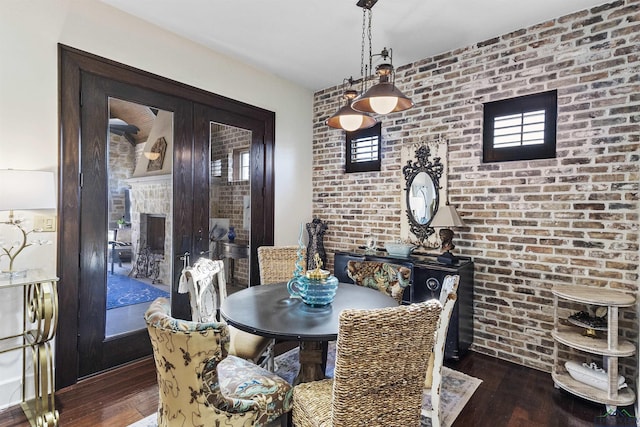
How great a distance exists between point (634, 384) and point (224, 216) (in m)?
3.61

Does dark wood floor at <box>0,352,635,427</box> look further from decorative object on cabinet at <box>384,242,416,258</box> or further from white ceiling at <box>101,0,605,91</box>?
white ceiling at <box>101,0,605,91</box>

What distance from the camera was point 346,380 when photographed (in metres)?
1.33

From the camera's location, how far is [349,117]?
2338mm

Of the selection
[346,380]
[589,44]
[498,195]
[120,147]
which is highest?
[589,44]

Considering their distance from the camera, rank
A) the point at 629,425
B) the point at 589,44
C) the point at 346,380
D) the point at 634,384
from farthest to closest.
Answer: the point at 589,44 → the point at 634,384 → the point at 629,425 → the point at 346,380

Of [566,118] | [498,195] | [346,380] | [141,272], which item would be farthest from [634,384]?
[141,272]

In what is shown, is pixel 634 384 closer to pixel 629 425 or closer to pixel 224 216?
pixel 629 425

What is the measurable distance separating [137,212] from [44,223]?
2.10 ft

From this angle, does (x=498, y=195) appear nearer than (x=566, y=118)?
No

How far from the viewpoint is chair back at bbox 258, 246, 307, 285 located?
306 centimetres

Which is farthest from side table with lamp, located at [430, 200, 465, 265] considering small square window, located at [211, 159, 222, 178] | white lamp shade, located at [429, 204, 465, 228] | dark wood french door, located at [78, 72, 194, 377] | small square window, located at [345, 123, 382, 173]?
dark wood french door, located at [78, 72, 194, 377]

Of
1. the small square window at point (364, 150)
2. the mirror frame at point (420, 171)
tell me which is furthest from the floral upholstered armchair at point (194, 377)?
the small square window at point (364, 150)

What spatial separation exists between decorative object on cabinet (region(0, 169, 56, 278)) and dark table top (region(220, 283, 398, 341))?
4.41 feet

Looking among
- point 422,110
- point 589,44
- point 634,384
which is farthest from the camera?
point 422,110
